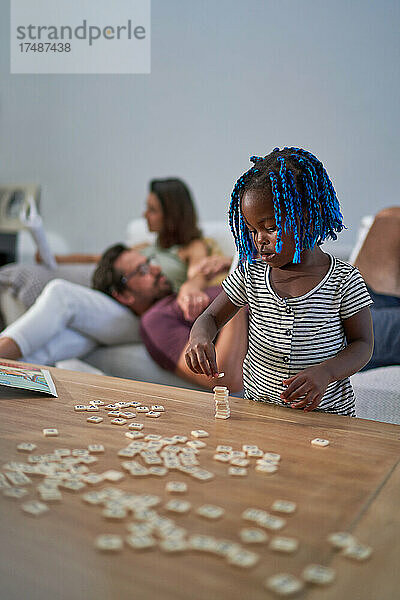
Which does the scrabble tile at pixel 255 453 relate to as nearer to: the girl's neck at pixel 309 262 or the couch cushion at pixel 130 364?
the girl's neck at pixel 309 262

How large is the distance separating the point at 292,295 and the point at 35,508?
652 mm

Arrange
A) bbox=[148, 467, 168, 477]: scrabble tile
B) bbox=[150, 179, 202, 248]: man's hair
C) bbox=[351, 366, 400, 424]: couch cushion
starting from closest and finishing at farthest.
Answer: bbox=[148, 467, 168, 477]: scrabble tile
bbox=[351, 366, 400, 424]: couch cushion
bbox=[150, 179, 202, 248]: man's hair

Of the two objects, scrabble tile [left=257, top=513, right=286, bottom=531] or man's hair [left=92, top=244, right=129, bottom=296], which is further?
man's hair [left=92, top=244, right=129, bottom=296]

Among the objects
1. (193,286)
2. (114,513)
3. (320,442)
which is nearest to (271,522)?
(114,513)

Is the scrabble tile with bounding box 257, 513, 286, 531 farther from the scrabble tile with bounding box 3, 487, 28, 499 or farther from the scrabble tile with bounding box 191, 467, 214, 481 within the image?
the scrabble tile with bounding box 3, 487, 28, 499

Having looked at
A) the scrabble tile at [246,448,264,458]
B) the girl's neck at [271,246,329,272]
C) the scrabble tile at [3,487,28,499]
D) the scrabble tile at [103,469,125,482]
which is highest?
the girl's neck at [271,246,329,272]

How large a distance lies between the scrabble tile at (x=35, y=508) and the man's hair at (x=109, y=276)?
67.3 inches

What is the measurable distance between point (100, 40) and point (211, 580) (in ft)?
12.2

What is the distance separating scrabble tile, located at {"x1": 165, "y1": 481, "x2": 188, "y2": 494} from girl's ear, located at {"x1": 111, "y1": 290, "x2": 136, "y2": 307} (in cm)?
164

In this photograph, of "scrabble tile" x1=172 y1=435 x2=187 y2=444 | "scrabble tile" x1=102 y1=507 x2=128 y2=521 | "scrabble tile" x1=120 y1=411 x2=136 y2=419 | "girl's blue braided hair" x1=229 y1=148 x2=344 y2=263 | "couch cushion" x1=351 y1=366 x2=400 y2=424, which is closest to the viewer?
"scrabble tile" x1=102 y1=507 x2=128 y2=521

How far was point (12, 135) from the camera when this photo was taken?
13.9 ft

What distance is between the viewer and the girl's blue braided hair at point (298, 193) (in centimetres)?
99

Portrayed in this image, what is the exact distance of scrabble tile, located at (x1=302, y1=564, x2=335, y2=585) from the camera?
1.55ft

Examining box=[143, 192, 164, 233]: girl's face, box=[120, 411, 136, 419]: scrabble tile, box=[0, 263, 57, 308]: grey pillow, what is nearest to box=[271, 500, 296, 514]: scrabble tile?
box=[120, 411, 136, 419]: scrabble tile
